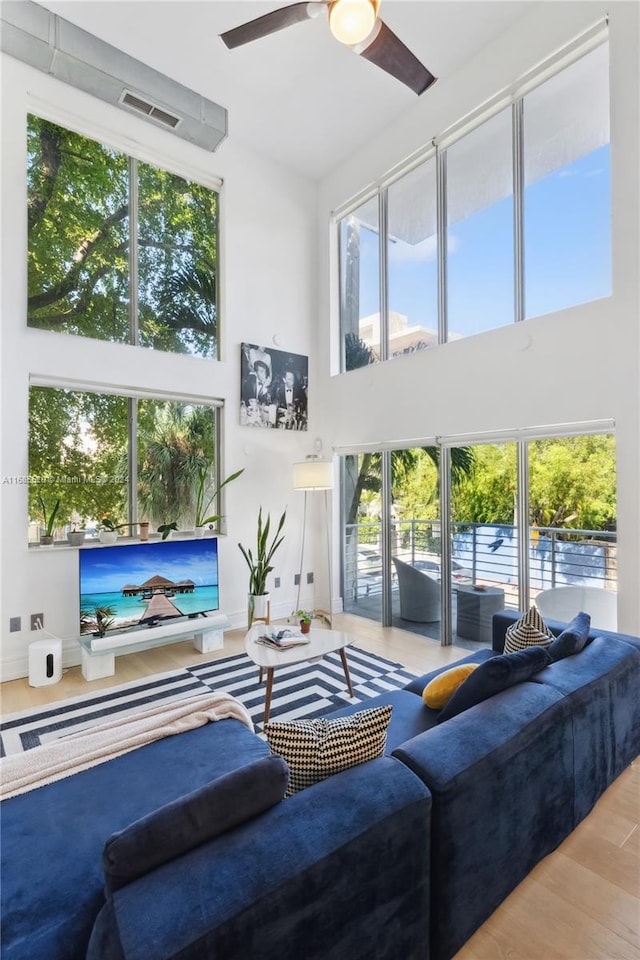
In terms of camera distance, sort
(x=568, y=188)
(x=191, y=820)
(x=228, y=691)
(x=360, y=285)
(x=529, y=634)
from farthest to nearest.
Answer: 1. (x=360, y=285)
2. (x=568, y=188)
3. (x=228, y=691)
4. (x=529, y=634)
5. (x=191, y=820)

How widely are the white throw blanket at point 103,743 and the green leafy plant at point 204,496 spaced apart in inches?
104

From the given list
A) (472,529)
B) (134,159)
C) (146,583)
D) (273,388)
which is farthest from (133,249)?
(472,529)

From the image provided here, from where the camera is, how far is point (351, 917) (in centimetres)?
120

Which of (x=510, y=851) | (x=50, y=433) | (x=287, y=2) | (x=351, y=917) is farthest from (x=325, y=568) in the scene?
(x=287, y=2)

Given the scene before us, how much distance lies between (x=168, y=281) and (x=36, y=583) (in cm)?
306

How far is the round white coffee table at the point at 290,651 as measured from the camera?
292 cm

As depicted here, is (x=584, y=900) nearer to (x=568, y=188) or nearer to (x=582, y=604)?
(x=582, y=604)

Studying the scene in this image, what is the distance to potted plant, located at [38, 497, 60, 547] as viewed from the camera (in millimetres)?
3932

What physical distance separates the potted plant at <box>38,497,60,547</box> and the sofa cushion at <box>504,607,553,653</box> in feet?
11.6

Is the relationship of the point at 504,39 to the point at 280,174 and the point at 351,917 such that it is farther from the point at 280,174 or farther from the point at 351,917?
the point at 351,917

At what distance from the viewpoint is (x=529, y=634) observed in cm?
259

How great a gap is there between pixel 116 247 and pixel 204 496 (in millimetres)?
2481

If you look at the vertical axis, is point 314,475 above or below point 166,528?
above

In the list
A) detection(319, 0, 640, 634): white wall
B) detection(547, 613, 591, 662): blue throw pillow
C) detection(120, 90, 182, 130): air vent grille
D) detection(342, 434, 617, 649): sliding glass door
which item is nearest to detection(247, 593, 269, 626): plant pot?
detection(342, 434, 617, 649): sliding glass door
